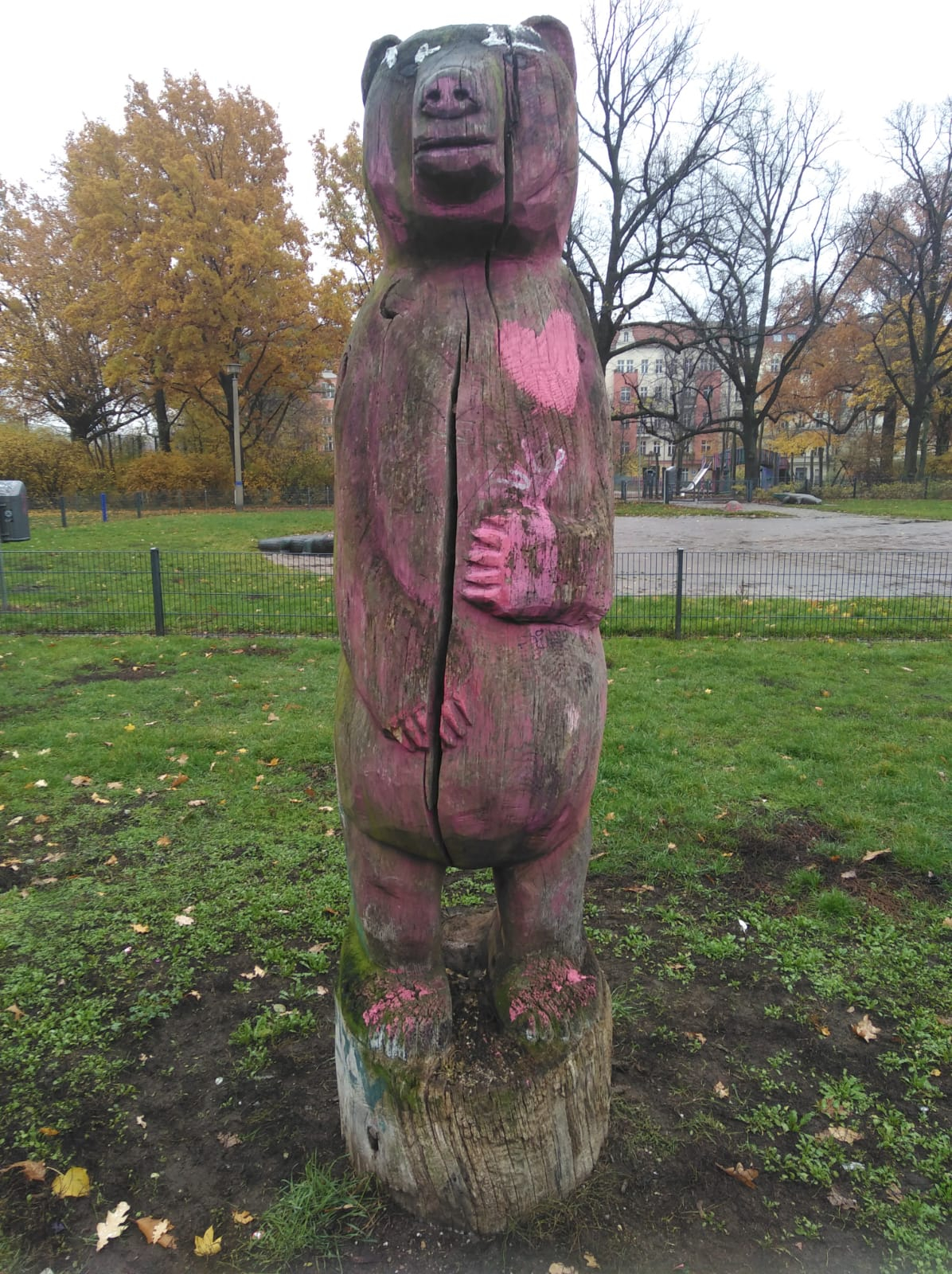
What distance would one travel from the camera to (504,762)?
2.14m

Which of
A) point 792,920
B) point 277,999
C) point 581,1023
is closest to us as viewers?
point 581,1023

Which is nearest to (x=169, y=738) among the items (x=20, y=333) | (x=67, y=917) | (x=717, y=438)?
(x=67, y=917)

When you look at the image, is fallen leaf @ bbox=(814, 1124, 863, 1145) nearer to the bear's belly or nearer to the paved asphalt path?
the bear's belly

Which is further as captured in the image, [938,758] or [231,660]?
[231,660]

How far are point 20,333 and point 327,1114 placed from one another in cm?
3811

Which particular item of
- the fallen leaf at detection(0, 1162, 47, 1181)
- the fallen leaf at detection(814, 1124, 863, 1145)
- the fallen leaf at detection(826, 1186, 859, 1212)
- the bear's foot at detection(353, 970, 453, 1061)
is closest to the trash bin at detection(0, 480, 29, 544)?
the fallen leaf at detection(0, 1162, 47, 1181)

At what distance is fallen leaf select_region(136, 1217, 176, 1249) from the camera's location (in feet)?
8.00

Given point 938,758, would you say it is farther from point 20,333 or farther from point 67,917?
point 20,333

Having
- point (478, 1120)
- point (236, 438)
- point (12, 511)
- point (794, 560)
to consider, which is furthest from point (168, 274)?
point (478, 1120)

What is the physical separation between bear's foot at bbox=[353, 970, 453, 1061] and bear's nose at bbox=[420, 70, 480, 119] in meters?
2.30

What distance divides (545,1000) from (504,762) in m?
0.82

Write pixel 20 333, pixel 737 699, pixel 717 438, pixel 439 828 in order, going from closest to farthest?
pixel 439 828 < pixel 737 699 < pixel 20 333 < pixel 717 438

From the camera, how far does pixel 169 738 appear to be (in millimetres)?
6828

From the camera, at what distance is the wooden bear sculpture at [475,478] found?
6.76ft
